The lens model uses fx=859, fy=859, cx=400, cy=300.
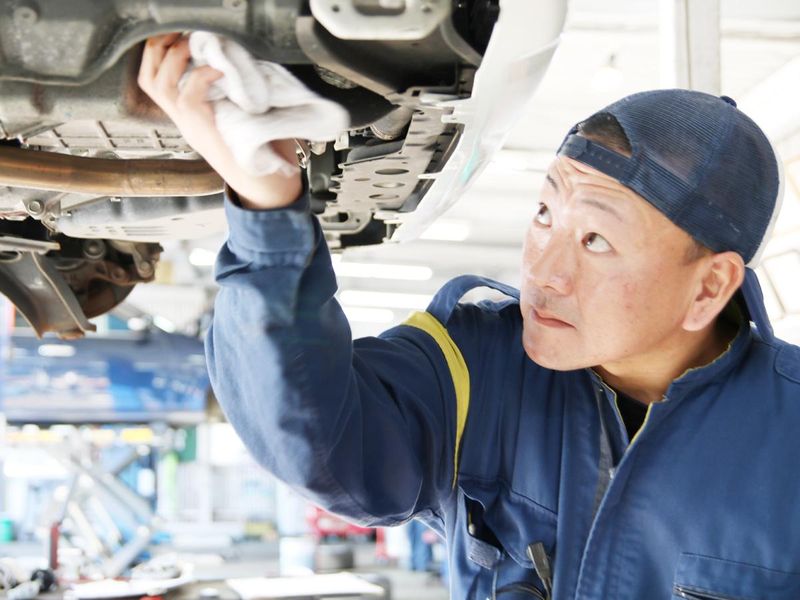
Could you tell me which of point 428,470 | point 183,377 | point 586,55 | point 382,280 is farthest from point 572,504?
point 382,280

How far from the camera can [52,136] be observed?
1.39m

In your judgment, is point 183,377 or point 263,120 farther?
point 183,377

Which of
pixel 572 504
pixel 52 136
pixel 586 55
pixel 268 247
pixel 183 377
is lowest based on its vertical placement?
pixel 183 377

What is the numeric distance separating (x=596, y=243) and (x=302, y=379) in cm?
59

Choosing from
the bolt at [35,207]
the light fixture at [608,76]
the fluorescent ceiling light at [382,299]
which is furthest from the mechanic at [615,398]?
the fluorescent ceiling light at [382,299]

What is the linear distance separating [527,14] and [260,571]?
681 centimetres

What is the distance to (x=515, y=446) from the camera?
5.00ft

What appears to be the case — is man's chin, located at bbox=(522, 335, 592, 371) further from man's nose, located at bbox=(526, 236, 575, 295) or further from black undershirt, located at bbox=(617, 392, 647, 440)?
black undershirt, located at bbox=(617, 392, 647, 440)

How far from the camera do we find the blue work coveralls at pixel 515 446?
41.9 inches

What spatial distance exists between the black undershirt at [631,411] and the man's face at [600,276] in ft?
0.60

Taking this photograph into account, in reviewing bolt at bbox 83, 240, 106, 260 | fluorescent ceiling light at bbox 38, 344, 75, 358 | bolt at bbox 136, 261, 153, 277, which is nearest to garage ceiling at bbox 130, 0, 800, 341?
bolt at bbox 136, 261, 153, 277

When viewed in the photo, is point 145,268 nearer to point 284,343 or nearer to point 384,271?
point 284,343

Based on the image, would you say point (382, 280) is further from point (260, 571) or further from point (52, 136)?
point (52, 136)

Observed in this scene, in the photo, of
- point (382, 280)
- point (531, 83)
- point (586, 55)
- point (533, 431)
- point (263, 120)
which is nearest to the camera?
point (263, 120)
